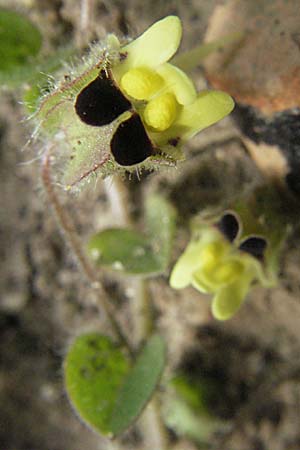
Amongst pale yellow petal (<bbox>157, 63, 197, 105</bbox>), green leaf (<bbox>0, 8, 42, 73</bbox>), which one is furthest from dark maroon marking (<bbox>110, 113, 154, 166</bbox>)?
green leaf (<bbox>0, 8, 42, 73</bbox>)

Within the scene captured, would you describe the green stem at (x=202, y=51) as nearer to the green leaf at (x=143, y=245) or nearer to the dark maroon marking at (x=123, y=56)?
the dark maroon marking at (x=123, y=56)

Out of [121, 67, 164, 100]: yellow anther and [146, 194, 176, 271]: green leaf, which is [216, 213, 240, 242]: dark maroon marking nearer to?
[146, 194, 176, 271]: green leaf

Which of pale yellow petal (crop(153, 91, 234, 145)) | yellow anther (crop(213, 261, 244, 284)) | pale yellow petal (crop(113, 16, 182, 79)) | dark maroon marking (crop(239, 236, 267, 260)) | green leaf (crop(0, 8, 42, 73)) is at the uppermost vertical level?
green leaf (crop(0, 8, 42, 73))

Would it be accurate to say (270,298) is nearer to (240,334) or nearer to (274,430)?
(240,334)

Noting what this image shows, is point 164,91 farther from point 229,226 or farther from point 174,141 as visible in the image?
point 229,226

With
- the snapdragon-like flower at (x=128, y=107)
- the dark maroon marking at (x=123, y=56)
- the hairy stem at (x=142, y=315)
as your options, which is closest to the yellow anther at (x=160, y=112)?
the snapdragon-like flower at (x=128, y=107)

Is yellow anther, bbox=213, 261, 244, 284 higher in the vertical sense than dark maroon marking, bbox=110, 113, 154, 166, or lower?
lower

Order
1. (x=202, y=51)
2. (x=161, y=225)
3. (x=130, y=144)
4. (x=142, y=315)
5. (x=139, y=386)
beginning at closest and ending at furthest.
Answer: (x=130, y=144), (x=202, y=51), (x=139, y=386), (x=161, y=225), (x=142, y=315)

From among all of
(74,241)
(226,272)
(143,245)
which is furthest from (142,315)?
(226,272)
